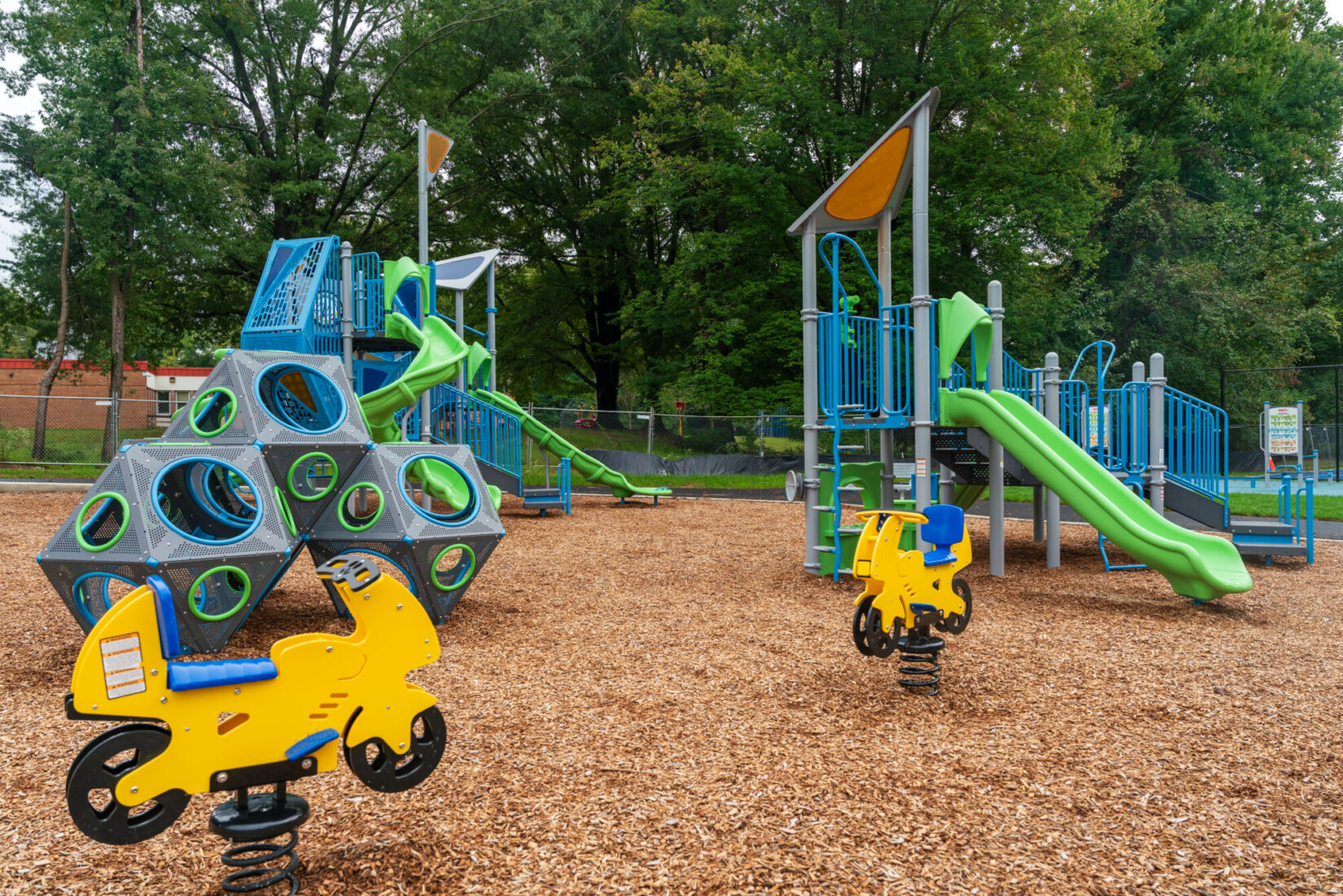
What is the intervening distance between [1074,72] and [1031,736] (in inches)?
862

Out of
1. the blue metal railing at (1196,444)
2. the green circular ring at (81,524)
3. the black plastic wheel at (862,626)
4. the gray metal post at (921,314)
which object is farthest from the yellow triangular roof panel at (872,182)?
the green circular ring at (81,524)

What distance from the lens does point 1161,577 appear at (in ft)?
26.4

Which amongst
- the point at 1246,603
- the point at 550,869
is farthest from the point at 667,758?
the point at 1246,603

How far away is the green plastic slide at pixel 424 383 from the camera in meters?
9.58

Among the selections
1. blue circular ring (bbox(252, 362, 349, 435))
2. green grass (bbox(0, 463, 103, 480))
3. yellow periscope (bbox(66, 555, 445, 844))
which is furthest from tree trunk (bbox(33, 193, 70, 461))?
yellow periscope (bbox(66, 555, 445, 844))

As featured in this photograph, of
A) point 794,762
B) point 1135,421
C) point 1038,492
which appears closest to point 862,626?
point 794,762

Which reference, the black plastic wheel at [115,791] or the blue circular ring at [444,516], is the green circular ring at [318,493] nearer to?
the blue circular ring at [444,516]

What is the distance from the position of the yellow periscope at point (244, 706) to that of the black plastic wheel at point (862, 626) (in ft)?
8.20

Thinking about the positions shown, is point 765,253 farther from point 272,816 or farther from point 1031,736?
point 272,816

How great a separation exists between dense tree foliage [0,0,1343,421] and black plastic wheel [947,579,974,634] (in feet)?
56.0

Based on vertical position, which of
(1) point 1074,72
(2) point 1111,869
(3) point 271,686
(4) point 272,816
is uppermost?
(1) point 1074,72

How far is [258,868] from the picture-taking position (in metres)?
2.45

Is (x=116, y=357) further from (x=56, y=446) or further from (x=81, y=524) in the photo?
(x=81, y=524)

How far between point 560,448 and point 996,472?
833 cm
